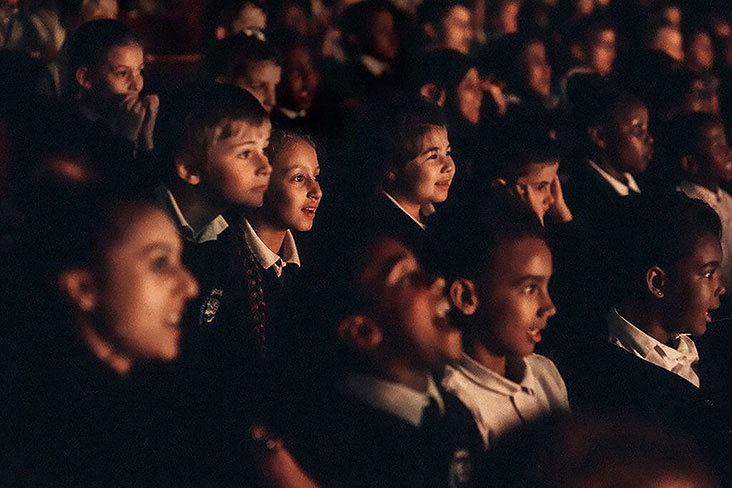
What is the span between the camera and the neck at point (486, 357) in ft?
14.8

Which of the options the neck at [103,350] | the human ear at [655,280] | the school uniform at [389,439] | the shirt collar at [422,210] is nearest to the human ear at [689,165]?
the human ear at [655,280]

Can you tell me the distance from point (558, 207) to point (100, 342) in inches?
89.6

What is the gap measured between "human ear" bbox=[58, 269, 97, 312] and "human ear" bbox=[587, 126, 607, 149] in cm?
268

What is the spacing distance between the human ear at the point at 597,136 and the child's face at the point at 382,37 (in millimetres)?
1147

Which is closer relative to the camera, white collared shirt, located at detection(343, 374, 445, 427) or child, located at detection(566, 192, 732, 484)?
white collared shirt, located at detection(343, 374, 445, 427)

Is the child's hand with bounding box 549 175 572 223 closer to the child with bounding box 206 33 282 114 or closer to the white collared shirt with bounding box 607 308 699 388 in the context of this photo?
the white collared shirt with bounding box 607 308 699 388

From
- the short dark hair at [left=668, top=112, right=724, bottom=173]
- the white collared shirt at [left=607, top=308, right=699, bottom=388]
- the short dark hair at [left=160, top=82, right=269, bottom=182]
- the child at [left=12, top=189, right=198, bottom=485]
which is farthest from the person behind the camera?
the short dark hair at [left=668, top=112, right=724, bottom=173]

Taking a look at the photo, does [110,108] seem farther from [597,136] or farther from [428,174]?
[597,136]

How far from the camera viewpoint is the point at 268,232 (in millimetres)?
4395

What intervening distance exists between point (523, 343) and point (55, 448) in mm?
2067

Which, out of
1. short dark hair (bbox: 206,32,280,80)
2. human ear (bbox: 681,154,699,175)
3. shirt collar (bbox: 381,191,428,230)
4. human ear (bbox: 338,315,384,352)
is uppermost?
short dark hair (bbox: 206,32,280,80)

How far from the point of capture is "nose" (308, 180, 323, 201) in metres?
4.47

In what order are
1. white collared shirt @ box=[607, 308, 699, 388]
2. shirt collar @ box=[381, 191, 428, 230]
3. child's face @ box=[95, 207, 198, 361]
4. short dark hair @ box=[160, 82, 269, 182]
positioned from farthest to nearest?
white collared shirt @ box=[607, 308, 699, 388], shirt collar @ box=[381, 191, 428, 230], short dark hair @ box=[160, 82, 269, 182], child's face @ box=[95, 207, 198, 361]

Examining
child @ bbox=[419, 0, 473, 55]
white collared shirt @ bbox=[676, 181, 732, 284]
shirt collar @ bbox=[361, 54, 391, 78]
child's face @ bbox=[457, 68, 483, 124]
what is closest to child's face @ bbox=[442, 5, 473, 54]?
child @ bbox=[419, 0, 473, 55]
